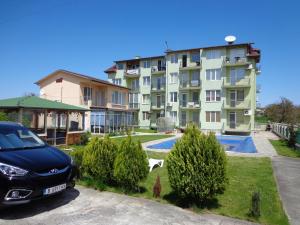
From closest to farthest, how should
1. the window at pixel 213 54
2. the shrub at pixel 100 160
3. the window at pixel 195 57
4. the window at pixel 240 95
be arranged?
the shrub at pixel 100 160 → the window at pixel 240 95 → the window at pixel 213 54 → the window at pixel 195 57

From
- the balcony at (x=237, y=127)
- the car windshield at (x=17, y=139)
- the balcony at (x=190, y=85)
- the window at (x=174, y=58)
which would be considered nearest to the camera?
Answer: the car windshield at (x=17, y=139)

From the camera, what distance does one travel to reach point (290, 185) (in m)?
8.68

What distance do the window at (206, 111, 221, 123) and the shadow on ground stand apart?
34.6 metres

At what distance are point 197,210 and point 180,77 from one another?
1476 inches

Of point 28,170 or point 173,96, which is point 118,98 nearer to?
point 173,96

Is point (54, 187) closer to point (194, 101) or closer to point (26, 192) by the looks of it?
point (26, 192)

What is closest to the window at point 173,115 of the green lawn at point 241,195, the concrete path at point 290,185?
the concrete path at point 290,185

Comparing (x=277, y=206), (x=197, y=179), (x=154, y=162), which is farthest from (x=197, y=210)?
(x=154, y=162)

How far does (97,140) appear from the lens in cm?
779

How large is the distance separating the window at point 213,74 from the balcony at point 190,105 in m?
4.29

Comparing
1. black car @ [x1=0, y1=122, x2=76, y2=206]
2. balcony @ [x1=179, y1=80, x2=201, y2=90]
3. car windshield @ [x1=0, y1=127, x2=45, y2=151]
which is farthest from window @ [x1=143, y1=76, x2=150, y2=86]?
black car @ [x1=0, y1=122, x2=76, y2=206]

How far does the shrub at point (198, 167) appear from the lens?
579 cm

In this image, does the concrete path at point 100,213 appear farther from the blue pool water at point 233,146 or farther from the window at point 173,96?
the window at point 173,96

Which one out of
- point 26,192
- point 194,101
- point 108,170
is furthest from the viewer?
point 194,101
